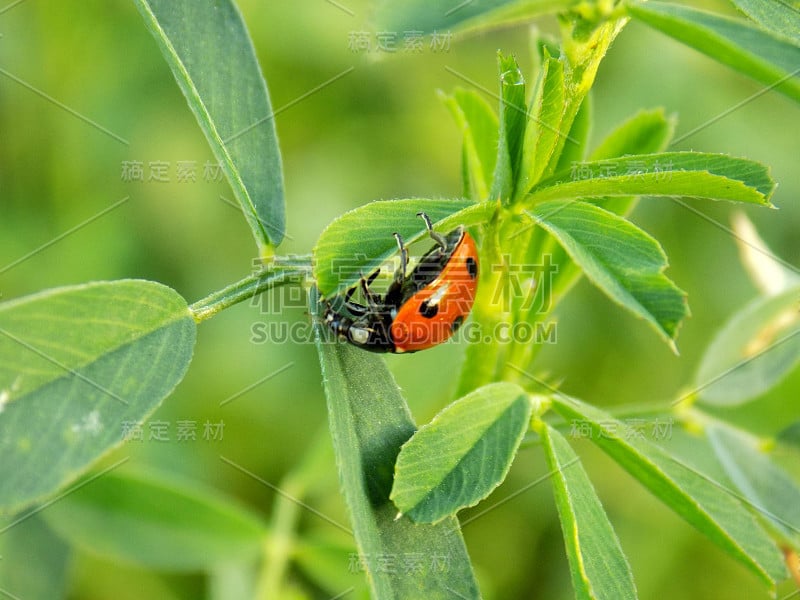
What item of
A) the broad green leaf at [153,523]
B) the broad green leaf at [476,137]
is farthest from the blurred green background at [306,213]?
the broad green leaf at [476,137]

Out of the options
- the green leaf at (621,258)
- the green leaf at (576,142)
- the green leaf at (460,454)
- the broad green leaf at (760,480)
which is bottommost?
the broad green leaf at (760,480)

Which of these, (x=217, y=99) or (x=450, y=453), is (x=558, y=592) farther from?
(x=217, y=99)

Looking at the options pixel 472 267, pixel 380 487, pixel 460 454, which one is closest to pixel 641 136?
pixel 472 267

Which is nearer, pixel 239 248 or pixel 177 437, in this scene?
pixel 177 437

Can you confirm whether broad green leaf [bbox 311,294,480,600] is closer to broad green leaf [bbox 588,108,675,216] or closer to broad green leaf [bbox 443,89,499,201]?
broad green leaf [bbox 443,89,499,201]

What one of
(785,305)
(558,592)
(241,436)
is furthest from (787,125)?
(241,436)

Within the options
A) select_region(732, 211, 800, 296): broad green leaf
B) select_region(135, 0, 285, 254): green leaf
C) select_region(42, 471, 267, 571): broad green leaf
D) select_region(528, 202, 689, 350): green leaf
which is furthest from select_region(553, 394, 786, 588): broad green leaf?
select_region(42, 471, 267, 571): broad green leaf

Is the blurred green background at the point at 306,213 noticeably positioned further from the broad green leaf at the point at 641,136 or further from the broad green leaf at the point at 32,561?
the broad green leaf at the point at 641,136
